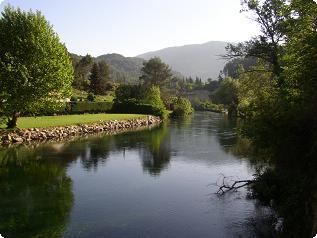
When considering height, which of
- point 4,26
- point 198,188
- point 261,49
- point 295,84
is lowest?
point 198,188

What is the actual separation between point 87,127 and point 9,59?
14.9 meters

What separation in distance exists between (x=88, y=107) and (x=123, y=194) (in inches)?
2125

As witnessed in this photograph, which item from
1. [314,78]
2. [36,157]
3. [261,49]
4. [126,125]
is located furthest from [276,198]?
[126,125]

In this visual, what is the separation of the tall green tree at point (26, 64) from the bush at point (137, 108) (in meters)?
38.7

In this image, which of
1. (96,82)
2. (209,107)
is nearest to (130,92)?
(96,82)

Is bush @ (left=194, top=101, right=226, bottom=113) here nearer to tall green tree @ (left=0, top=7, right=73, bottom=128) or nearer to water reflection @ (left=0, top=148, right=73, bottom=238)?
tall green tree @ (left=0, top=7, right=73, bottom=128)

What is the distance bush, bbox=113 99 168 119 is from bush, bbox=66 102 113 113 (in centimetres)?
219

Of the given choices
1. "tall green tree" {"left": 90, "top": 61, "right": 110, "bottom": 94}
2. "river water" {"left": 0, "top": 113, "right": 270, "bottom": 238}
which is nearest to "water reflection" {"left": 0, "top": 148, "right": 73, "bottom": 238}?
"river water" {"left": 0, "top": 113, "right": 270, "bottom": 238}

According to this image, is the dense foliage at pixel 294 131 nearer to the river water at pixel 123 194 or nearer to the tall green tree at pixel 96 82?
the river water at pixel 123 194

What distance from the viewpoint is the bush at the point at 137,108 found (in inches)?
3285

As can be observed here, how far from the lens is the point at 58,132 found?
1868 inches

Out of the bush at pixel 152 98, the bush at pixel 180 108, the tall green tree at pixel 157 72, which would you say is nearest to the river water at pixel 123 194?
the bush at pixel 152 98

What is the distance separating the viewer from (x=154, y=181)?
26578 millimetres

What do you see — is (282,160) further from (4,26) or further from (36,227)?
(4,26)
